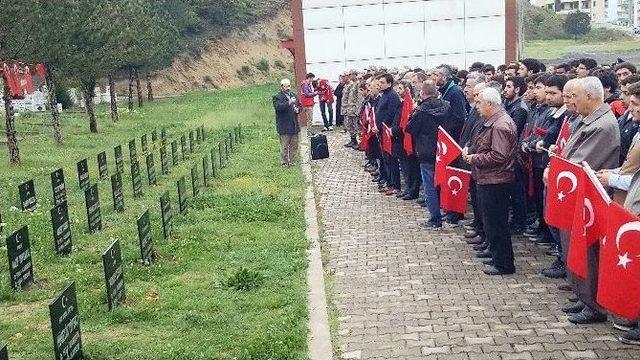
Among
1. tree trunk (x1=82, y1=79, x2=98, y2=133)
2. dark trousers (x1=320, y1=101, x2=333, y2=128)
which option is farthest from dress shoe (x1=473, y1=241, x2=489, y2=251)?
tree trunk (x1=82, y1=79, x2=98, y2=133)

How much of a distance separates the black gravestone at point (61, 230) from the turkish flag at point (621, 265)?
6714mm

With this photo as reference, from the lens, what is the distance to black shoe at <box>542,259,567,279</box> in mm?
8750

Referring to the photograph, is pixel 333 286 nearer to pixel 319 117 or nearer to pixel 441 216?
pixel 441 216

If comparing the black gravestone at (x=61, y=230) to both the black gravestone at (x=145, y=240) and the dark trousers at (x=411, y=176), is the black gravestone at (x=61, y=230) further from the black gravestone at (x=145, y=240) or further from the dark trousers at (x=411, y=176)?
the dark trousers at (x=411, y=176)

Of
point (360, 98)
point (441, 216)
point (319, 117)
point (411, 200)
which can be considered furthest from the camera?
point (319, 117)

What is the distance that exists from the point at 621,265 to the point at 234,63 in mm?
66151

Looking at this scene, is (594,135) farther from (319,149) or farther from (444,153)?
(319,149)

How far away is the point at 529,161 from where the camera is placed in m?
9.91

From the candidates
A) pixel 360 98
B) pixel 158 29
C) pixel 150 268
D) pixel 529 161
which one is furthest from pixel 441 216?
pixel 158 29

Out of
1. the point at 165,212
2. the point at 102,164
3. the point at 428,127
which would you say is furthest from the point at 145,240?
the point at 102,164

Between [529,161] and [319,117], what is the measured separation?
1838 cm

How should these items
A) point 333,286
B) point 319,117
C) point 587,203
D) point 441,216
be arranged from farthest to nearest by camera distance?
point 319,117, point 441,216, point 333,286, point 587,203

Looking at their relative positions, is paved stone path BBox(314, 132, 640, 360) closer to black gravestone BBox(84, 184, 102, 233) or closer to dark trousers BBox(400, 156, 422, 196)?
dark trousers BBox(400, 156, 422, 196)

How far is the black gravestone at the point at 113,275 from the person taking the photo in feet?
25.2
